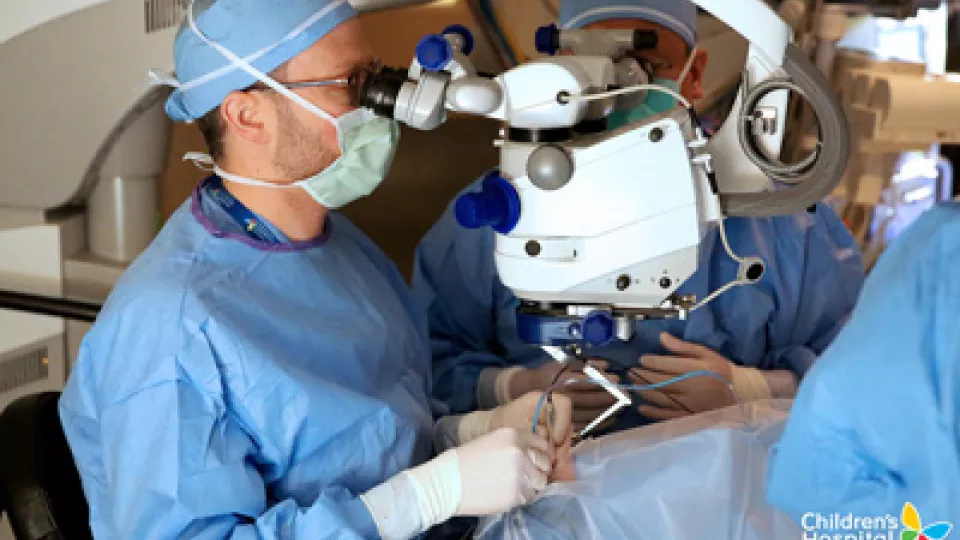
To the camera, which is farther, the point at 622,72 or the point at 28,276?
the point at 28,276

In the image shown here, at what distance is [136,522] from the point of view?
1.31m

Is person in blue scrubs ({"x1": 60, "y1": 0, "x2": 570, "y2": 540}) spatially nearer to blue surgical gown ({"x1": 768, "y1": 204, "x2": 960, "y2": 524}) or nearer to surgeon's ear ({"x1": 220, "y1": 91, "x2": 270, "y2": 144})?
surgeon's ear ({"x1": 220, "y1": 91, "x2": 270, "y2": 144})

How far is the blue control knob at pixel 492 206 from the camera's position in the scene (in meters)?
1.20

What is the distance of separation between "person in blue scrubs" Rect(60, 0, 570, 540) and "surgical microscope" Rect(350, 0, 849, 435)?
253 millimetres

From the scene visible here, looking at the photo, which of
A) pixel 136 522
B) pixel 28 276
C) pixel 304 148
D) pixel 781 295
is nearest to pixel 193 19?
pixel 304 148

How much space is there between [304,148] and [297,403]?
15.4 inches

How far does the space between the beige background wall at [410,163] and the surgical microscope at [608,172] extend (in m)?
1.05

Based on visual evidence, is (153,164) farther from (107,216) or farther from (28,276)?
(28,276)

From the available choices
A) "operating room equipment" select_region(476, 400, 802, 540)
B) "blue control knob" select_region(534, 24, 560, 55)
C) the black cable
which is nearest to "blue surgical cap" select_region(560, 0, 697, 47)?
"blue control knob" select_region(534, 24, 560, 55)

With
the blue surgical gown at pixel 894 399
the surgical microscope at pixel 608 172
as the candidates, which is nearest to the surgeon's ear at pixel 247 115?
the surgical microscope at pixel 608 172

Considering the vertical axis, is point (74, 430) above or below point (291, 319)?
below

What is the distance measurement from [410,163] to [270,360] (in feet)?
3.74

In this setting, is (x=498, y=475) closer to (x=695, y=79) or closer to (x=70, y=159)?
(x=695, y=79)

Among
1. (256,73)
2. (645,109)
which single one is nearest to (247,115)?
(256,73)
